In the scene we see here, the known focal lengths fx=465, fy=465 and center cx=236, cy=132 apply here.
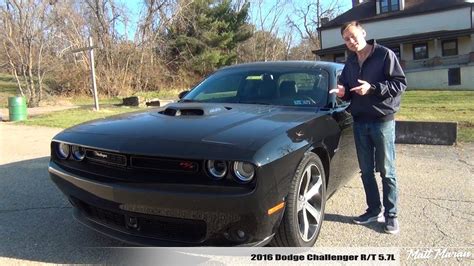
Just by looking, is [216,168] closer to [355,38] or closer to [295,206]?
[295,206]

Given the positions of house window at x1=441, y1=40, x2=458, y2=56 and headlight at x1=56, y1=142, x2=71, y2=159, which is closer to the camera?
headlight at x1=56, y1=142, x2=71, y2=159

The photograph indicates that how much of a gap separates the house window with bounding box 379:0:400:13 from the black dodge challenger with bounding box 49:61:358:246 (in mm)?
37136

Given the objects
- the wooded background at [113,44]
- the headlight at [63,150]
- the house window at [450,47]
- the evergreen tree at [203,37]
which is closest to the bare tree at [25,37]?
the wooded background at [113,44]

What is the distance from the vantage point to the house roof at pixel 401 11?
34.7m

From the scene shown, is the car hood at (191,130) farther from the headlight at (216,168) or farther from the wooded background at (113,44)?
the wooded background at (113,44)

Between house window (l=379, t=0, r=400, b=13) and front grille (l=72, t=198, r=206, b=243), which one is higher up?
house window (l=379, t=0, r=400, b=13)

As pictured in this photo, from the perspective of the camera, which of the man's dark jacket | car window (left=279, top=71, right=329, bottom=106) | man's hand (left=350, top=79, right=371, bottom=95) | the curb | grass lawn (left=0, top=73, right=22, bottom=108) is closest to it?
man's hand (left=350, top=79, right=371, bottom=95)

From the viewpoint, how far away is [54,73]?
27.8m

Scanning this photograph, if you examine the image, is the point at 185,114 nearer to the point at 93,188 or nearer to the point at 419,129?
the point at 93,188

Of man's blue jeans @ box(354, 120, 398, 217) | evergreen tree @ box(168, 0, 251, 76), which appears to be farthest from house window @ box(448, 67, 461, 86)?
man's blue jeans @ box(354, 120, 398, 217)

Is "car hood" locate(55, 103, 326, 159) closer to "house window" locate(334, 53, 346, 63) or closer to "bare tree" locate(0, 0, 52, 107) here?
"bare tree" locate(0, 0, 52, 107)

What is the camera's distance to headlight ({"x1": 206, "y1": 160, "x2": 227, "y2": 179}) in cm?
292

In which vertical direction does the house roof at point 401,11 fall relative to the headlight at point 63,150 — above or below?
above

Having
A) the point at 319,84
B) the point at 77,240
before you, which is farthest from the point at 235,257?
the point at 319,84
